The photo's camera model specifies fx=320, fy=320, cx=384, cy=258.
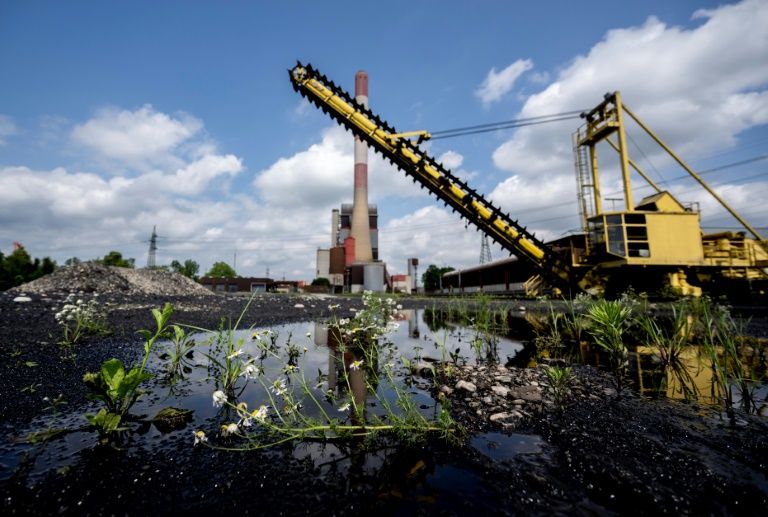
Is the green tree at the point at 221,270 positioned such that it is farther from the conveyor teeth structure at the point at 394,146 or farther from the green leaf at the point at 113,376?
the green leaf at the point at 113,376

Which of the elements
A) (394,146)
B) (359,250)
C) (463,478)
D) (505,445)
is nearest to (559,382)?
(505,445)

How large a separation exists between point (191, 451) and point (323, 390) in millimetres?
1016

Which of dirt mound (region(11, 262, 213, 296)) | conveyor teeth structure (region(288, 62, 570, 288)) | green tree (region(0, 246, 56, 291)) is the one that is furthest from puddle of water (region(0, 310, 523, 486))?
green tree (region(0, 246, 56, 291))

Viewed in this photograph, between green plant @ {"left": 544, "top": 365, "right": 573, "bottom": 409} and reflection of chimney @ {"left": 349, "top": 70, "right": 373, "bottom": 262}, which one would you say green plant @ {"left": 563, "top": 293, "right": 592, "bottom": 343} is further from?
reflection of chimney @ {"left": 349, "top": 70, "right": 373, "bottom": 262}

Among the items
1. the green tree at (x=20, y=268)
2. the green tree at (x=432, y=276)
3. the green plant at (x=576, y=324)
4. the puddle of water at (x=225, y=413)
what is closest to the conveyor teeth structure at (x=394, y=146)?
the green plant at (x=576, y=324)

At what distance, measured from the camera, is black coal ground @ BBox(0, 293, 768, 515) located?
45.7 inches

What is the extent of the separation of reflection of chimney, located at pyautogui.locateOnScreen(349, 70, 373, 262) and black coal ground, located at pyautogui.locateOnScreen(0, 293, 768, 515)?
39127 mm

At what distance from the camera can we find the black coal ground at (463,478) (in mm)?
1160

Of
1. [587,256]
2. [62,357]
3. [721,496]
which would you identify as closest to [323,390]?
[721,496]

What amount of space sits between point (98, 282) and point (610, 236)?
19113mm

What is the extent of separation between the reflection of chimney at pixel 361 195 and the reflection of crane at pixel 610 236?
27.8 m

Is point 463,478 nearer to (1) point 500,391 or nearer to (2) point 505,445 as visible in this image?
(2) point 505,445

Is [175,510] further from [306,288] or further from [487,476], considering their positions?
[306,288]

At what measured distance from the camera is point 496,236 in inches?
491
